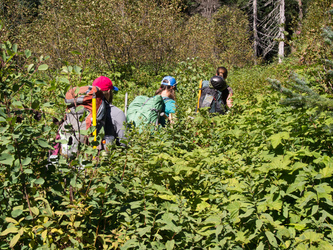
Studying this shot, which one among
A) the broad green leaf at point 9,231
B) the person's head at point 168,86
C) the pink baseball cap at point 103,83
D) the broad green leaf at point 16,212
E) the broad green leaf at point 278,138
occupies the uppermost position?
the pink baseball cap at point 103,83

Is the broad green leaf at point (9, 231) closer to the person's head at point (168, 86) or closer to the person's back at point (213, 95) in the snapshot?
the person's head at point (168, 86)

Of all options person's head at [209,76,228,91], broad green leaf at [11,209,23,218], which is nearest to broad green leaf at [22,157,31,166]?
broad green leaf at [11,209,23,218]

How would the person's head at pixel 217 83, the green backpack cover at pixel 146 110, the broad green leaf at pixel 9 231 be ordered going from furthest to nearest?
the person's head at pixel 217 83, the green backpack cover at pixel 146 110, the broad green leaf at pixel 9 231

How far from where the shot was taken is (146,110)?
4.56 meters

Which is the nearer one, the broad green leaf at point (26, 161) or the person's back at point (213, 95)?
the broad green leaf at point (26, 161)

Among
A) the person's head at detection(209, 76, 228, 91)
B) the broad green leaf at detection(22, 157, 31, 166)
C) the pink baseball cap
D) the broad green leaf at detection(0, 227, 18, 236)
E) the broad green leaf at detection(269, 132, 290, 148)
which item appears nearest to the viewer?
the broad green leaf at detection(0, 227, 18, 236)

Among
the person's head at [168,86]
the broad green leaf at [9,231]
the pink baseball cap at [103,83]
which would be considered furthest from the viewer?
the person's head at [168,86]

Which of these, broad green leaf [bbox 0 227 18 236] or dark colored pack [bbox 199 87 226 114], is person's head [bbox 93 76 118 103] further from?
broad green leaf [bbox 0 227 18 236]

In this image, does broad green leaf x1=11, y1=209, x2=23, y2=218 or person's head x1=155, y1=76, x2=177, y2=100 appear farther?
person's head x1=155, y1=76, x2=177, y2=100

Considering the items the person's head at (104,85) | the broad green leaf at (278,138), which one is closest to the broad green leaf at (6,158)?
the broad green leaf at (278,138)

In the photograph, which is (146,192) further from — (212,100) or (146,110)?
(212,100)

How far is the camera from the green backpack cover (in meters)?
4.52

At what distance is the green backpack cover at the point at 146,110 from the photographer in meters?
4.52

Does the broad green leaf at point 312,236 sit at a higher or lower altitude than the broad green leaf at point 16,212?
lower
